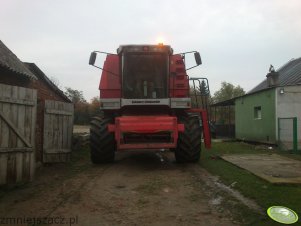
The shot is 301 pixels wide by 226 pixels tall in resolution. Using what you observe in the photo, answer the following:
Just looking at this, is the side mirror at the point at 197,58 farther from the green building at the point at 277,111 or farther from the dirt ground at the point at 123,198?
the green building at the point at 277,111

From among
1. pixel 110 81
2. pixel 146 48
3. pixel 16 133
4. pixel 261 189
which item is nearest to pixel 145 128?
pixel 110 81

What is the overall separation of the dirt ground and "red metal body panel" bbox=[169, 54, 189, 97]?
2.22m

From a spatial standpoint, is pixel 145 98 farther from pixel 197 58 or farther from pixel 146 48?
pixel 197 58

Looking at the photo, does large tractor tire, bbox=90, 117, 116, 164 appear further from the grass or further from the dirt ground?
the grass

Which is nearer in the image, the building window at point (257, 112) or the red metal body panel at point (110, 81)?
the red metal body panel at point (110, 81)

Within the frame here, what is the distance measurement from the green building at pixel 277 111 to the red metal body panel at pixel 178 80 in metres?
6.49

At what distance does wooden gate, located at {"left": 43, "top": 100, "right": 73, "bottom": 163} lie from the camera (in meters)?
11.7

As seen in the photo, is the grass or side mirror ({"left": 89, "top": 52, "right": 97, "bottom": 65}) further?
side mirror ({"left": 89, "top": 52, "right": 97, "bottom": 65})

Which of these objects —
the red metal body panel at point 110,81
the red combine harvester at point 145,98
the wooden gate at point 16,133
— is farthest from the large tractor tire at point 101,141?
the wooden gate at point 16,133

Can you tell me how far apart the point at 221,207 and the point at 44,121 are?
6838 millimetres

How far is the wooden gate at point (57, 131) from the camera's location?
38.4ft

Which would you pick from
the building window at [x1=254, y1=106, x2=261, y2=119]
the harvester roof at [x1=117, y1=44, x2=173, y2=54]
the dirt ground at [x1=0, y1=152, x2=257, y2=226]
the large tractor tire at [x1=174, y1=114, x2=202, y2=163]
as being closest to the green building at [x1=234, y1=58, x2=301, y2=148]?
the building window at [x1=254, y1=106, x2=261, y2=119]

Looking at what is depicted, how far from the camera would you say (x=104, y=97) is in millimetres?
11609

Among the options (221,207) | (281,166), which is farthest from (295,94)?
(221,207)
